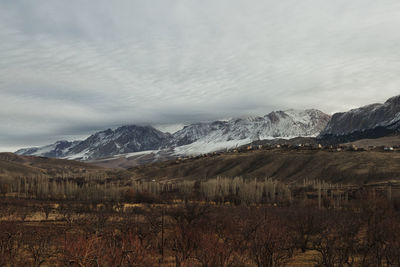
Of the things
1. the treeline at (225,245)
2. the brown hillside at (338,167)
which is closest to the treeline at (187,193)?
the brown hillside at (338,167)

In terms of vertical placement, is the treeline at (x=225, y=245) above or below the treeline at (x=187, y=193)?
above

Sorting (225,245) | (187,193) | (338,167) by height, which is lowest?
(187,193)

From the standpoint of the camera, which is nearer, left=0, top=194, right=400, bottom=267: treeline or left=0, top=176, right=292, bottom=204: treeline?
left=0, top=194, right=400, bottom=267: treeline

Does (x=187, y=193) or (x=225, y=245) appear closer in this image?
(x=225, y=245)

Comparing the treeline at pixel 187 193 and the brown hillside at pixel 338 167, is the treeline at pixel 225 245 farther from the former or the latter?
the brown hillside at pixel 338 167

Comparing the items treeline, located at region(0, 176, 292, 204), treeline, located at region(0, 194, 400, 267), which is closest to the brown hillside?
treeline, located at region(0, 176, 292, 204)

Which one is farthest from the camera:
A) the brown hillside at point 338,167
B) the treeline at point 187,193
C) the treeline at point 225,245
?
the brown hillside at point 338,167

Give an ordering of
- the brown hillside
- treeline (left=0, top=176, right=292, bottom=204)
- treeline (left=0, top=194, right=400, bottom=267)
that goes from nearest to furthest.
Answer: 1. treeline (left=0, top=194, right=400, bottom=267)
2. treeline (left=0, top=176, right=292, bottom=204)
3. the brown hillside

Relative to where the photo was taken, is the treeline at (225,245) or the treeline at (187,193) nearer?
the treeline at (225,245)

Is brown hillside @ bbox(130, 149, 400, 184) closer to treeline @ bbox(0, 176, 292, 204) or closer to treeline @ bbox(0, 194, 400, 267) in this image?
treeline @ bbox(0, 176, 292, 204)

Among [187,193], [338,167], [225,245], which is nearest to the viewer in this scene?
[225,245]

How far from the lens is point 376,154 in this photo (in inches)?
6796

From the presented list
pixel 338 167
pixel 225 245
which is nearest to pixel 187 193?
pixel 338 167

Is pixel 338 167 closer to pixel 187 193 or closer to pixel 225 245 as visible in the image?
pixel 187 193
